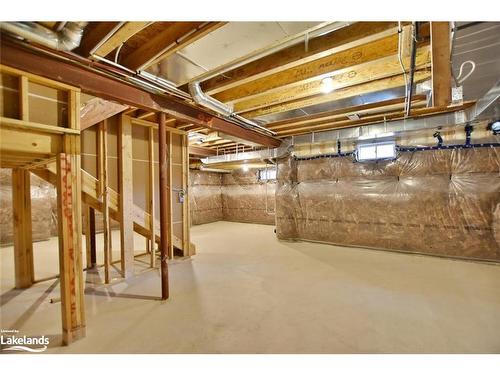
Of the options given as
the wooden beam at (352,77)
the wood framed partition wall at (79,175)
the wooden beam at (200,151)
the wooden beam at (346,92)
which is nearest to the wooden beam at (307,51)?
the wooden beam at (352,77)

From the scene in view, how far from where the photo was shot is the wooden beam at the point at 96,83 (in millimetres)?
1442

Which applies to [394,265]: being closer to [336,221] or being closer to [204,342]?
[336,221]

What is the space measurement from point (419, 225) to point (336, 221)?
4.08 ft

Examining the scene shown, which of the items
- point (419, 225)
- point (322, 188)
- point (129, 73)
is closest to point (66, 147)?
point (129, 73)

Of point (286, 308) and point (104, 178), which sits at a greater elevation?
point (104, 178)

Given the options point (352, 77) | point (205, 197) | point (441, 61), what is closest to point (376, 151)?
point (352, 77)

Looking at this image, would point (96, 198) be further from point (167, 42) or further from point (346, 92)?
point (346, 92)

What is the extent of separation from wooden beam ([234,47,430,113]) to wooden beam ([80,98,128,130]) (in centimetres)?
169

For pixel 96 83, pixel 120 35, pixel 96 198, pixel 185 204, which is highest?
pixel 120 35

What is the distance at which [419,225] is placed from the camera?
11.7 feet

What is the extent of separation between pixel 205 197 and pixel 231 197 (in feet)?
2.88

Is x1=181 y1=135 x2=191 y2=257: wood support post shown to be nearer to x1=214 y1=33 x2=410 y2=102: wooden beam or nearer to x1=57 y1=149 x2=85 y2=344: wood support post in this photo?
x1=214 y1=33 x2=410 y2=102: wooden beam

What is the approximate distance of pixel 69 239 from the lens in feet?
5.37

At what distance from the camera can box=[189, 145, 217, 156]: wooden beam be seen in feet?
17.6
